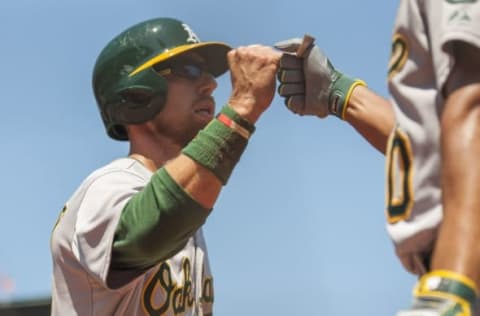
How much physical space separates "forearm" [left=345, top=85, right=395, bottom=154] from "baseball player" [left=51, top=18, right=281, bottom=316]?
1.46 feet

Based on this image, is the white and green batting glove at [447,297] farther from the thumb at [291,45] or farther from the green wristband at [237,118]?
the thumb at [291,45]

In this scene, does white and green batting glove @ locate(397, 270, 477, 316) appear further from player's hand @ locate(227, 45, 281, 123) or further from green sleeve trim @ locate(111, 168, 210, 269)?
player's hand @ locate(227, 45, 281, 123)

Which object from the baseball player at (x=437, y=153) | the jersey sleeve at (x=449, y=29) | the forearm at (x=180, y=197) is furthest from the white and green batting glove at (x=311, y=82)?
the jersey sleeve at (x=449, y=29)

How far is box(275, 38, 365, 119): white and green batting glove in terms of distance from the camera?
4668 mm

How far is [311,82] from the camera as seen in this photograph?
15.8ft

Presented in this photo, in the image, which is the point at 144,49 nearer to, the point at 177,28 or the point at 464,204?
the point at 177,28

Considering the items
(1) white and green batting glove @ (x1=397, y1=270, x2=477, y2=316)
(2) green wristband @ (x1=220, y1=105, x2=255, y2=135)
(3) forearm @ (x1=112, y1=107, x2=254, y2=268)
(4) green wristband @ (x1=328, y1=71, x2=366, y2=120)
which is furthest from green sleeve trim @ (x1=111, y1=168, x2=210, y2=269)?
(1) white and green batting glove @ (x1=397, y1=270, x2=477, y2=316)

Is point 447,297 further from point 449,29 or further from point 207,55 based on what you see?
point 207,55

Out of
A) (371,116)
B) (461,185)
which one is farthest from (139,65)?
(461,185)

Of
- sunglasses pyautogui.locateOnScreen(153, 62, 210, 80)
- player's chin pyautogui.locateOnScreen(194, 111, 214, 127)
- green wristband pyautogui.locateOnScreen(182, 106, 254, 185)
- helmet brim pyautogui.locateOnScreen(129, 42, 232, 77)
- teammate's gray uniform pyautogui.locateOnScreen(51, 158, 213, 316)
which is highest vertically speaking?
helmet brim pyautogui.locateOnScreen(129, 42, 232, 77)

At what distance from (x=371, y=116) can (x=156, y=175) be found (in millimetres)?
1021

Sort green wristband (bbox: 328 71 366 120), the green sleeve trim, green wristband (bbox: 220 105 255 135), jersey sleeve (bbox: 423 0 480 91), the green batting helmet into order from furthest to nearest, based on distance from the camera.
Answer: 1. the green batting helmet
2. green wristband (bbox: 328 71 366 120)
3. green wristband (bbox: 220 105 255 135)
4. the green sleeve trim
5. jersey sleeve (bbox: 423 0 480 91)

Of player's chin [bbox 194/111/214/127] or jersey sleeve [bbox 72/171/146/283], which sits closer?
jersey sleeve [bbox 72/171/146/283]

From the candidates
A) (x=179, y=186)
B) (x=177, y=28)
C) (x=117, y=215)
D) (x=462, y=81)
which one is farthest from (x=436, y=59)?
(x=177, y=28)
